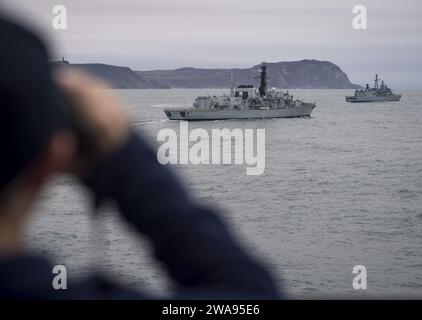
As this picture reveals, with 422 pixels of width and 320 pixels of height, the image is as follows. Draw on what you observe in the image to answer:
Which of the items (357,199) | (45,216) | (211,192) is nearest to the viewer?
(45,216)

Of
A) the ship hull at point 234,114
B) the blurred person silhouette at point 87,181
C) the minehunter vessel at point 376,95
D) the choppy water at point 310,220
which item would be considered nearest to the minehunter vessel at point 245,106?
the ship hull at point 234,114

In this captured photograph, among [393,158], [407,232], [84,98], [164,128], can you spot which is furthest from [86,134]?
[164,128]

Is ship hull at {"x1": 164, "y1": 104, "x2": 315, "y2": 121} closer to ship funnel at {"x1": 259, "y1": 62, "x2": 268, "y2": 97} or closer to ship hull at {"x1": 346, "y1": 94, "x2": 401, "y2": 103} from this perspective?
ship funnel at {"x1": 259, "y1": 62, "x2": 268, "y2": 97}

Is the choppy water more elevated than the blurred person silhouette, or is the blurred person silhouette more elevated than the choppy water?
the blurred person silhouette

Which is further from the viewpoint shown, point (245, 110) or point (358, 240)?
point (245, 110)

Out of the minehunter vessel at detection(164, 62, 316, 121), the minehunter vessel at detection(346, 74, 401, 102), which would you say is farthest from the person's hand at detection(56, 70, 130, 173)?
the minehunter vessel at detection(346, 74, 401, 102)

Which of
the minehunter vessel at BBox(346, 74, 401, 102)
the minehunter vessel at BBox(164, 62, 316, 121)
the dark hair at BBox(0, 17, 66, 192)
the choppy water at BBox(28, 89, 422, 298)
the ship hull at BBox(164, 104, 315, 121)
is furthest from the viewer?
the minehunter vessel at BBox(346, 74, 401, 102)

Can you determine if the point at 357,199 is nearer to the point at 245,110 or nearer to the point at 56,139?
the point at 56,139
